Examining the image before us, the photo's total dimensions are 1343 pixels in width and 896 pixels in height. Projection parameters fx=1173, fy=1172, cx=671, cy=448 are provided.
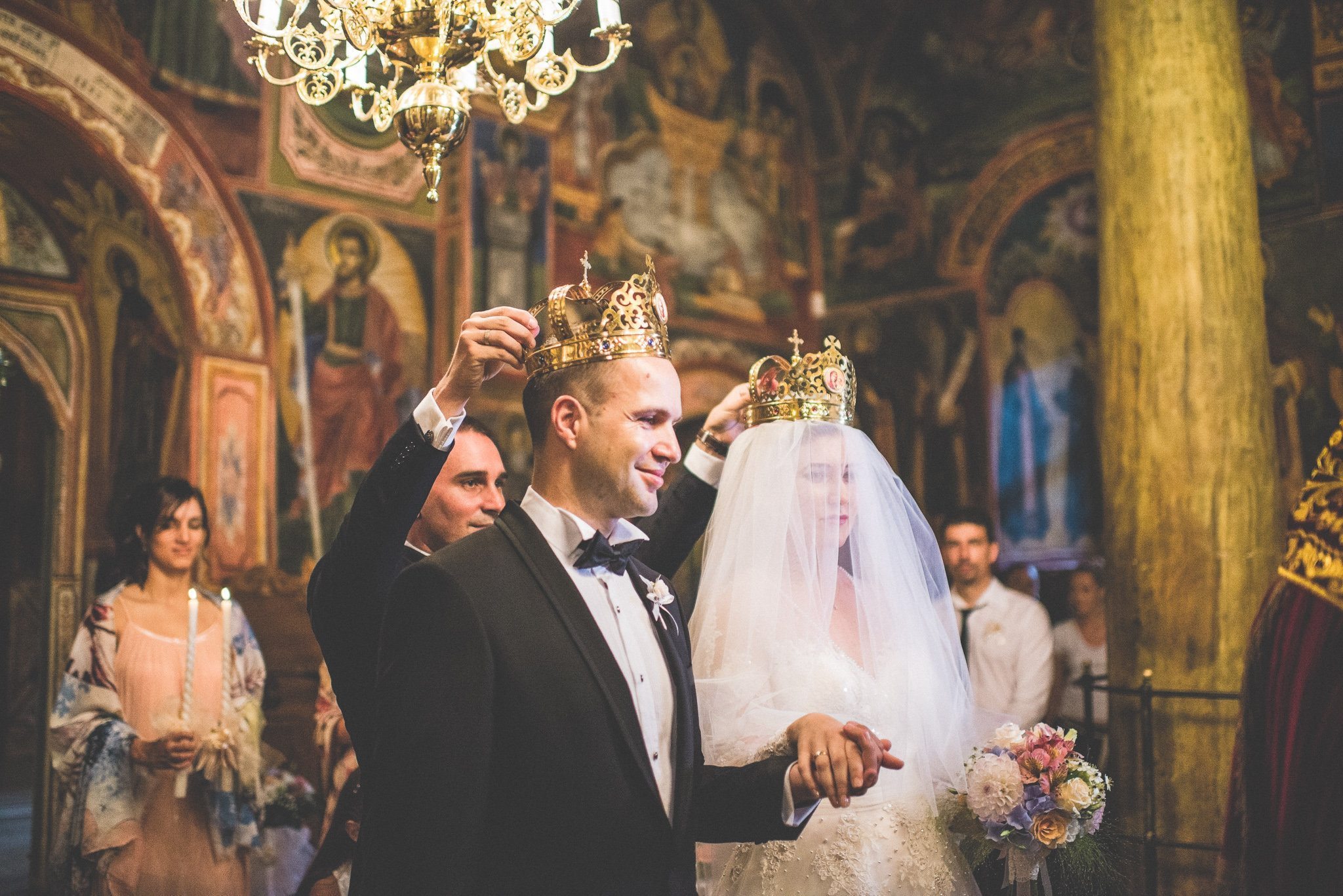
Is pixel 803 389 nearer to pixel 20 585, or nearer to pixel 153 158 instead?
pixel 153 158

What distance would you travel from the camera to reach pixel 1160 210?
4707 millimetres

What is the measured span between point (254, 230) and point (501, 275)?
1.89 meters

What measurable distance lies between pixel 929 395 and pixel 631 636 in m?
9.23

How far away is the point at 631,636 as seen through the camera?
2.38 metres

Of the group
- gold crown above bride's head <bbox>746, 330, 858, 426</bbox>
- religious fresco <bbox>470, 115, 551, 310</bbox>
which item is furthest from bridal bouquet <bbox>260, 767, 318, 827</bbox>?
religious fresco <bbox>470, 115, 551, 310</bbox>

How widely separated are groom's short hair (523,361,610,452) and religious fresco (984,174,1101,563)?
Result: 857cm

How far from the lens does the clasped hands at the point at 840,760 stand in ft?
7.27

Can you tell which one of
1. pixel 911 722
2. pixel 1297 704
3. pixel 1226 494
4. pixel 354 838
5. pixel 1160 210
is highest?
pixel 1160 210

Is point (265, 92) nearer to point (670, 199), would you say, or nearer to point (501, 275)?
point (501, 275)

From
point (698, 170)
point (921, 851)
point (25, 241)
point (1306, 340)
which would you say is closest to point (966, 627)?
point (921, 851)

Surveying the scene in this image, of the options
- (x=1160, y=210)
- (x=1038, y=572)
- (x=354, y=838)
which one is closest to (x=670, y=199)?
(x=1038, y=572)

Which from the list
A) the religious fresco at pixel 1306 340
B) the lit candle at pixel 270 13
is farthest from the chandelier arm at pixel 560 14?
the religious fresco at pixel 1306 340

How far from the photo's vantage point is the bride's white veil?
3.35m

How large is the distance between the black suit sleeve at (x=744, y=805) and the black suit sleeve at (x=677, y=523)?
127 cm
